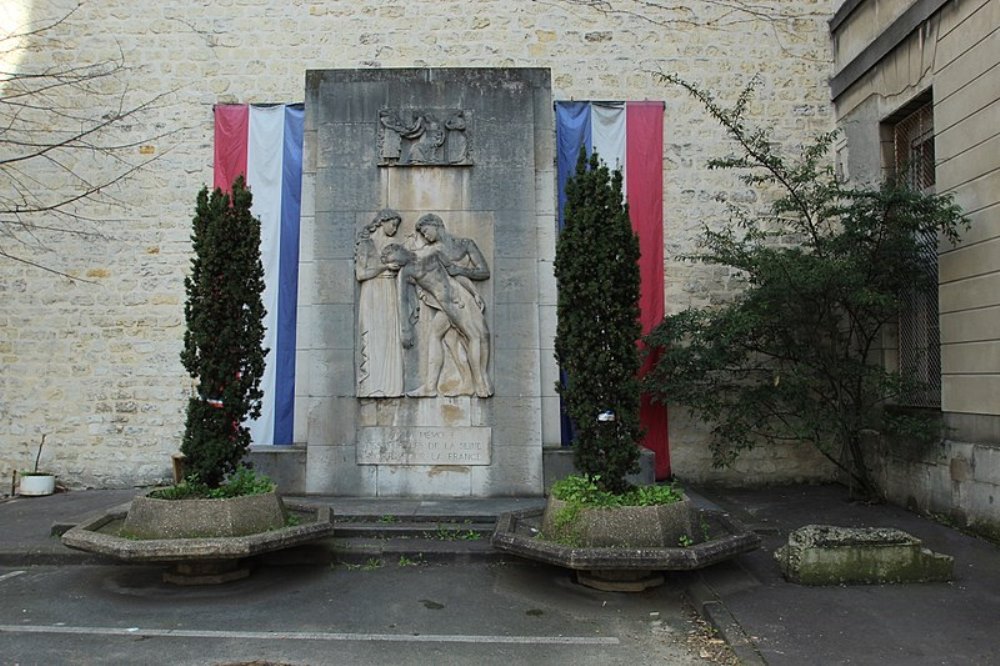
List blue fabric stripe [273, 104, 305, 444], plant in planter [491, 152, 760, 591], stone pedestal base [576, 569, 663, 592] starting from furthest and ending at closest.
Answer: blue fabric stripe [273, 104, 305, 444] < stone pedestal base [576, 569, 663, 592] < plant in planter [491, 152, 760, 591]

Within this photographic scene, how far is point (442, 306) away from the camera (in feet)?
27.7

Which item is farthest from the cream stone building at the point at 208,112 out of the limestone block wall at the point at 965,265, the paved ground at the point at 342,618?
the paved ground at the point at 342,618

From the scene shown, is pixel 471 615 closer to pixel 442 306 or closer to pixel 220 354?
pixel 220 354

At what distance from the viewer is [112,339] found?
1081 centimetres

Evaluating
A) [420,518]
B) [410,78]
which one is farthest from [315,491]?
[410,78]

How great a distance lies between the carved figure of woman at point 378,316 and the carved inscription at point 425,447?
1.57 ft

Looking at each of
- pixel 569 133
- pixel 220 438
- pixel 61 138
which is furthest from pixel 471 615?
pixel 61 138

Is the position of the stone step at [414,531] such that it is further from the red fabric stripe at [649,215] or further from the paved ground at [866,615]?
the red fabric stripe at [649,215]

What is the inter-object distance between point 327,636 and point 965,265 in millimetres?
6766

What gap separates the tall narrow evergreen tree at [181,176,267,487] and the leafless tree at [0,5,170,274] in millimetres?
5666

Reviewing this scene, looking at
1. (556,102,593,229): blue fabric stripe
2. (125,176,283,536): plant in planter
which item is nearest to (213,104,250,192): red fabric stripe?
(556,102,593,229): blue fabric stripe

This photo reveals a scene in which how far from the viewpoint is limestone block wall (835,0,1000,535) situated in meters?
7.05

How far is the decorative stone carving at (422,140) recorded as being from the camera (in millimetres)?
8648

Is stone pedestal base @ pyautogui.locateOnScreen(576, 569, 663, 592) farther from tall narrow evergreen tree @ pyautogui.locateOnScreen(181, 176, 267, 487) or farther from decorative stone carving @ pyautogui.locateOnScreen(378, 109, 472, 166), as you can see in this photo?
decorative stone carving @ pyautogui.locateOnScreen(378, 109, 472, 166)
